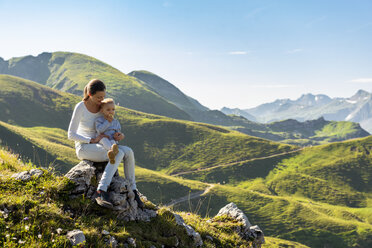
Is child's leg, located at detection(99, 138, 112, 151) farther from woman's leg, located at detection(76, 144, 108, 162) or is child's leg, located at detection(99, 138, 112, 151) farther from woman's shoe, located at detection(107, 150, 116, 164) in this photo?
woman's shoe, located at detection(107, 150, 116, 164)

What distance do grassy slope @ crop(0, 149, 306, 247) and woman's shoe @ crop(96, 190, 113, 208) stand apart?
Result: 0.35 m

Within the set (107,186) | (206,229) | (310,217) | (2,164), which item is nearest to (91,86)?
(107,186)

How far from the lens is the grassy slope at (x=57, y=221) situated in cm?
621

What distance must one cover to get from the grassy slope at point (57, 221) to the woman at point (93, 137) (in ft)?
2.72

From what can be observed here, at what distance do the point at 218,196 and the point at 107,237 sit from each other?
136324mm

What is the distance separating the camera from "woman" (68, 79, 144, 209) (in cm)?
846

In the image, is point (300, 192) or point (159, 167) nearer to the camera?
point (300, 192)

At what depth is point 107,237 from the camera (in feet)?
23.1

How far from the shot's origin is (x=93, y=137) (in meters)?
9.13

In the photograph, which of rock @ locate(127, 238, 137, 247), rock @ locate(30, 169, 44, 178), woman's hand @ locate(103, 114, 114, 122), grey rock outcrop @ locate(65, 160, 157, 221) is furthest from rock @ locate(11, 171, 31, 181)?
rock @ locate(127, 238, 137, 247)

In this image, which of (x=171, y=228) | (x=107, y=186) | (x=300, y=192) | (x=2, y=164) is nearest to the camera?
(x=107, y=186)

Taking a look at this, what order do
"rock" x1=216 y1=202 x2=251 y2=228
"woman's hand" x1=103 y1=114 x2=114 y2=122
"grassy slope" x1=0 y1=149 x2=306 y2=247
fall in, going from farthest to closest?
1. "rock" x1=216 y1=202 x2=251 y2=228
2. "woman's hand" x1=103 y1=114 x2=114 y2=122
3. "grassy slope" x1=0 y1=149 x2=306 y2=247

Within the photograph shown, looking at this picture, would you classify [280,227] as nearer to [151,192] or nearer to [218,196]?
[218,196]

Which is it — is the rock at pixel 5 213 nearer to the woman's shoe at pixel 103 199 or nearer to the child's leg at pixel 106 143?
the woman's shoe at pixel 103 199
